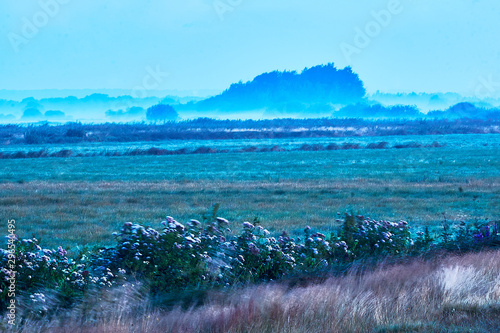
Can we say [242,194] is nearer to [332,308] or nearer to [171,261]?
[171,261]

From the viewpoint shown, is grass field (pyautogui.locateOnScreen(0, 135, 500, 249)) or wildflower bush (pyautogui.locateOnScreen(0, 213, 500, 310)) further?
grass field (pyautogui.locateOnScreen(0, 135, 500, 249))

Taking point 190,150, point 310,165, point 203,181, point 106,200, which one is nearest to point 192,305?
point 106,200

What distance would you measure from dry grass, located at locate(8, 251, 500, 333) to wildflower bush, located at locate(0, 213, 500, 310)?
669 millimetres

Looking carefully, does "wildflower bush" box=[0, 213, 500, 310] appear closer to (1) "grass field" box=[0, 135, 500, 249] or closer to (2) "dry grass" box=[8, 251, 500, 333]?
(2) "dry grass" box=[8, 251, 500, 333]

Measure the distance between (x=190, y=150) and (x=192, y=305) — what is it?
169ft

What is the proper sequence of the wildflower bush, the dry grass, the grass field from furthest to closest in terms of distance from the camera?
1. the grass field
2. the wildflower bush
3. the dry grass

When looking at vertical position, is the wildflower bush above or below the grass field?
above

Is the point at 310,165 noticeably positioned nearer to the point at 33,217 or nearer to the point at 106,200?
the point at 106,200

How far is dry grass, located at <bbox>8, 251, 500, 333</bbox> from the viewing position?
257 inches

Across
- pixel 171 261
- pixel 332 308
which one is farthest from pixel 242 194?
pixel 332 308

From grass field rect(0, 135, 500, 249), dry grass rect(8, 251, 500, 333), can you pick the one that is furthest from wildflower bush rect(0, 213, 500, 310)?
grass field rect(0, 135, 500, 249)

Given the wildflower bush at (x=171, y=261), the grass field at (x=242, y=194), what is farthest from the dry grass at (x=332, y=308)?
the grass field at (x=242, y=194)

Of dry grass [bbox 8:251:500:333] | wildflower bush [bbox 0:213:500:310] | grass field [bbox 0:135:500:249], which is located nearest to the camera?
dry grass [bbox 8:251:500:333]

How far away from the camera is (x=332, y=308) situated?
23.5 feet
